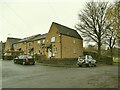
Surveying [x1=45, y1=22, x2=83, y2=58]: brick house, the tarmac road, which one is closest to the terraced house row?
[x1=45, y1=22, x2=83, y2=58]: brick house

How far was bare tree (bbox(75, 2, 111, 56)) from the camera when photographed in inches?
2060

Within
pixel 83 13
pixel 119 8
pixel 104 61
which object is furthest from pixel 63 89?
pixel 83 13

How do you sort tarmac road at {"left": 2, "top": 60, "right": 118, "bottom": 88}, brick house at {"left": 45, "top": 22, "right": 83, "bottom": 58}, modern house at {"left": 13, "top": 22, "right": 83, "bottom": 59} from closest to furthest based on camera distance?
tarmac road at {"left": 2, "top": 60, "right": 118, "bottom": 88}, brick house at {"left": 45, "top": 22, "right": 83, "bottom": 58}, modern house at {"left": 13, "top": 22, "right": 83, "bottom": 59}

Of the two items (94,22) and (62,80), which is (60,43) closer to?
(94,22)

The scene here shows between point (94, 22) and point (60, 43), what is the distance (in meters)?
11.0

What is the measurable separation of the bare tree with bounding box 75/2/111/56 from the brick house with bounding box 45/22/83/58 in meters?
4.31

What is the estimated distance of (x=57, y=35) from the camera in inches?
2009

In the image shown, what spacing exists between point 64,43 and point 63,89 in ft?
135

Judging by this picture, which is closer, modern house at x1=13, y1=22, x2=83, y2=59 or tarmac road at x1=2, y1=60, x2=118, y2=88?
tarmac road at x1=2, y1=60, x2=118, y2=88

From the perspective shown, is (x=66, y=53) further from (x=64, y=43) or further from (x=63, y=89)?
(x=63, y=89)

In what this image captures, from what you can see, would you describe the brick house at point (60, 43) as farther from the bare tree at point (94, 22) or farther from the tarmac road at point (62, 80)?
the tarmac road at point (62, 80)

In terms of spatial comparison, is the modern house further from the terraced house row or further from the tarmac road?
the tarmac road

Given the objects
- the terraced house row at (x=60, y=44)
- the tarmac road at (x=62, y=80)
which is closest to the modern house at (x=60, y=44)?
the terraced house row at (x=60, y=44)

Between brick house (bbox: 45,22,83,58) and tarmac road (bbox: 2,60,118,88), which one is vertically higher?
brick house (bbox: 45,22,83,58)
